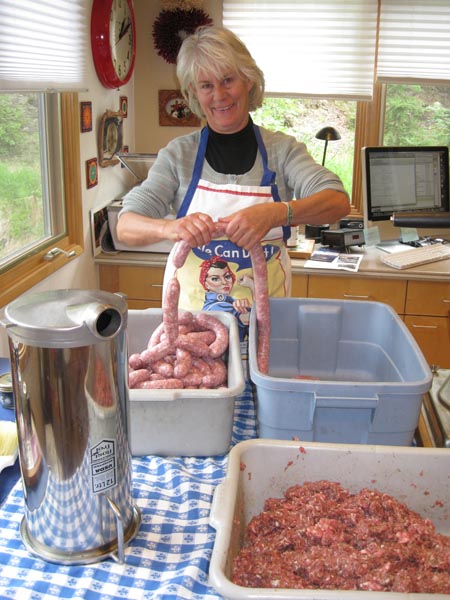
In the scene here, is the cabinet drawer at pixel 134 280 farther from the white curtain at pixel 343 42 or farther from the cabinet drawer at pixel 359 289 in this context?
the white curtain at pixel 343 42

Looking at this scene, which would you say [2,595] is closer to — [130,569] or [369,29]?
[130,569]

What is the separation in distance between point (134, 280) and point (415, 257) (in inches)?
55.8

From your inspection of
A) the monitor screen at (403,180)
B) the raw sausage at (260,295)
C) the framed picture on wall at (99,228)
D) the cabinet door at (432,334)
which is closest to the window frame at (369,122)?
the monitor screen at (403,180)

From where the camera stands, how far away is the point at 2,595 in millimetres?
837

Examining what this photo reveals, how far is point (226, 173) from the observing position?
71.4 inches

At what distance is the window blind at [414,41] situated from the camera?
10.7ft

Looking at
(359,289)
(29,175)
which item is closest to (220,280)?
(29,175)

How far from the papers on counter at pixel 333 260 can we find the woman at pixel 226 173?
1135 mm

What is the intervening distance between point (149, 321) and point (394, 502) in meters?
0.75

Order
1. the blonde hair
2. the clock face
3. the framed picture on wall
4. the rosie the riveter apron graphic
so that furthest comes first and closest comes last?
the framed picture on wall → the clock face → the rosie the riveter apron graphic → the blonde hair

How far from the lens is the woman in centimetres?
165

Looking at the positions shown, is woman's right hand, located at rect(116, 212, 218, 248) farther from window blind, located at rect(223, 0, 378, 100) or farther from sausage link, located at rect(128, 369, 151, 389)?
window blind, located at rect(223, 0, 378, 100)

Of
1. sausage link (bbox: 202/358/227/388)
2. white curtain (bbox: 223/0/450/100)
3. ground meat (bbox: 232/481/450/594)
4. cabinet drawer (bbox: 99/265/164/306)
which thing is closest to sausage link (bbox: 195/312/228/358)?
sausage link (bbox: 202/358/227/388)

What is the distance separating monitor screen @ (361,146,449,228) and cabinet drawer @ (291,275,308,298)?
443mm
